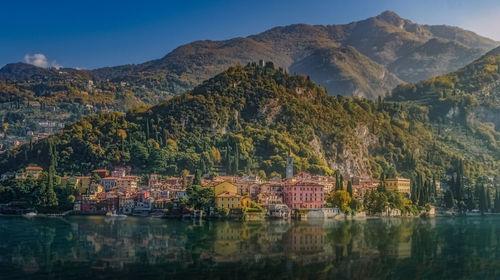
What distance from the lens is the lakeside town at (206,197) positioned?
77.6 m

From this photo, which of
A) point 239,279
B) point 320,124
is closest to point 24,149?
point 320,124

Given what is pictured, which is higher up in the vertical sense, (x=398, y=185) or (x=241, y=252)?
(x=398, y=185)

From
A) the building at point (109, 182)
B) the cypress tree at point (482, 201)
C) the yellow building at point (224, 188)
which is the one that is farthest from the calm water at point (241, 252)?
the cypress tree at point (482, 201)

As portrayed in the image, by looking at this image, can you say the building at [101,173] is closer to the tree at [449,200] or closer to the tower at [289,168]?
the tower at [289,168]

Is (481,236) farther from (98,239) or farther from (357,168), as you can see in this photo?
(357,168)

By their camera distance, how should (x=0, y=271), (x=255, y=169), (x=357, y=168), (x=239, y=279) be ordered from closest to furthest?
(x=239, y=279) → (x=0, y=271) → (x=255, y=169) → (x=357, y=168)

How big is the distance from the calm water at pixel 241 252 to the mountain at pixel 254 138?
136 ft

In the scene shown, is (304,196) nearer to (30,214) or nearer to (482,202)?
(482,202)

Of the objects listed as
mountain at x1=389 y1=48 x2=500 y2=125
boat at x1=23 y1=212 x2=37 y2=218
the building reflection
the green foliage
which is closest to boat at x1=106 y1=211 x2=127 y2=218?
the green foliage

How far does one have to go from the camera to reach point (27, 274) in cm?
3519

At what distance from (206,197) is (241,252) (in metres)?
33.9

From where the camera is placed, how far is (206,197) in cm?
7681

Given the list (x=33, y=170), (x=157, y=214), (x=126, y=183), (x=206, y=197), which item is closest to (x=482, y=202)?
(x=206, y=197)

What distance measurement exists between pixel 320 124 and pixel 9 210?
71.7m
